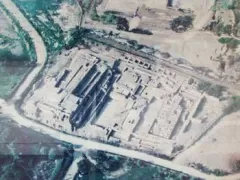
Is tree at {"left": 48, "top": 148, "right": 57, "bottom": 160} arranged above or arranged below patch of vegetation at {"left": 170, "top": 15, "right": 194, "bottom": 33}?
below

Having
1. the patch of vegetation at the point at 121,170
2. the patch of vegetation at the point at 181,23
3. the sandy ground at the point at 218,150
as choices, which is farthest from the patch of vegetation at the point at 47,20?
the sandy ground at the point at 218,150

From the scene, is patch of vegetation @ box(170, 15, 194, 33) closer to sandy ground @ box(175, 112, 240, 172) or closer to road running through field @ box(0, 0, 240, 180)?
sandy ground @ box(175, 112, 240, 172)

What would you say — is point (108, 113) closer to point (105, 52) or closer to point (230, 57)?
point (105, 52)

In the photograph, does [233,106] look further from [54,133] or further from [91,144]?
[54,133]

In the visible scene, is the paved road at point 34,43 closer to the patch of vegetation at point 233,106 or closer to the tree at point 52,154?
the tree at point 52,154

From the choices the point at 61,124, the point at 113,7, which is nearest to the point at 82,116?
the point at 61,124

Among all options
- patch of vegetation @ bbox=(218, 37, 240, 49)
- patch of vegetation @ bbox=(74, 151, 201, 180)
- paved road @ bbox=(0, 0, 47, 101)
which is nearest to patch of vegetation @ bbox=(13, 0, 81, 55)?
paved road @ bbox=(0, 0, 47, 101)

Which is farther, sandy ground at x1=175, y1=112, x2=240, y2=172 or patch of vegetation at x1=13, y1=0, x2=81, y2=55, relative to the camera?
patch of vegetation at x1=13, y1=0, x2=81, y2=55
